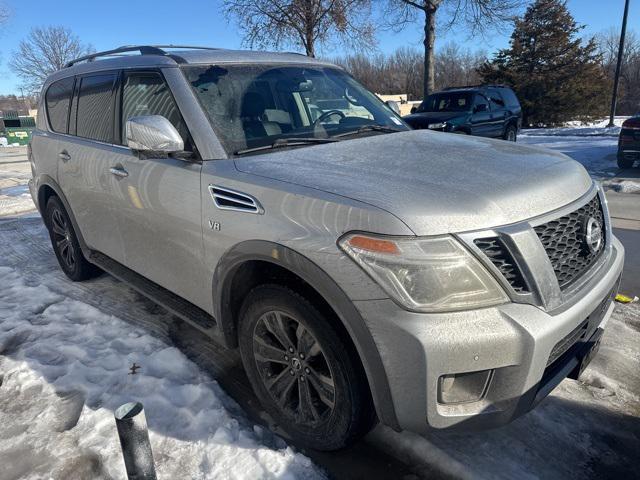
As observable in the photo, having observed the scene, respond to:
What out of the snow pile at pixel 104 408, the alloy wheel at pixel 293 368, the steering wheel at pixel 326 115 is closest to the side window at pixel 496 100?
the steering wheel at pixel 326 115

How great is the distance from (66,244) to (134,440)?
3388 millimetres

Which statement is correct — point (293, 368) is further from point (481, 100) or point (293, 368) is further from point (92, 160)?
point (481, 100)

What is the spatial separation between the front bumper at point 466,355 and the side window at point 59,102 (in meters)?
3.74

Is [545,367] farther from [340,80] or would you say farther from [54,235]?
[54,235]

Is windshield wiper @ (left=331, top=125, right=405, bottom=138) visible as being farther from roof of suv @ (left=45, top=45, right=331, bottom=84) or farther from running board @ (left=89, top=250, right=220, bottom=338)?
running board @ (left=89, top=250, right=220, bottom=338)

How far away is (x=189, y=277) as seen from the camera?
113 inches

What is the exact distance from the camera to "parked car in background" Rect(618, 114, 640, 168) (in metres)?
9.83

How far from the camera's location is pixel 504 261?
1868 millimetres

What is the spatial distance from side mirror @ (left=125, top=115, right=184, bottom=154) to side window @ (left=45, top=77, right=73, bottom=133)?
217 cm

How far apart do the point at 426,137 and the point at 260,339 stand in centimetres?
168

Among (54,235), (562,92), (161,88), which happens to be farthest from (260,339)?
(562,92)

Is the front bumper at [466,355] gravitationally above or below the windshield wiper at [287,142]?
below

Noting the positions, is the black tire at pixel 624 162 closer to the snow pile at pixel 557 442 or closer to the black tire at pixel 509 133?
the black tire at pixel 509 133

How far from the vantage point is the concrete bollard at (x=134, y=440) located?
191 cm
